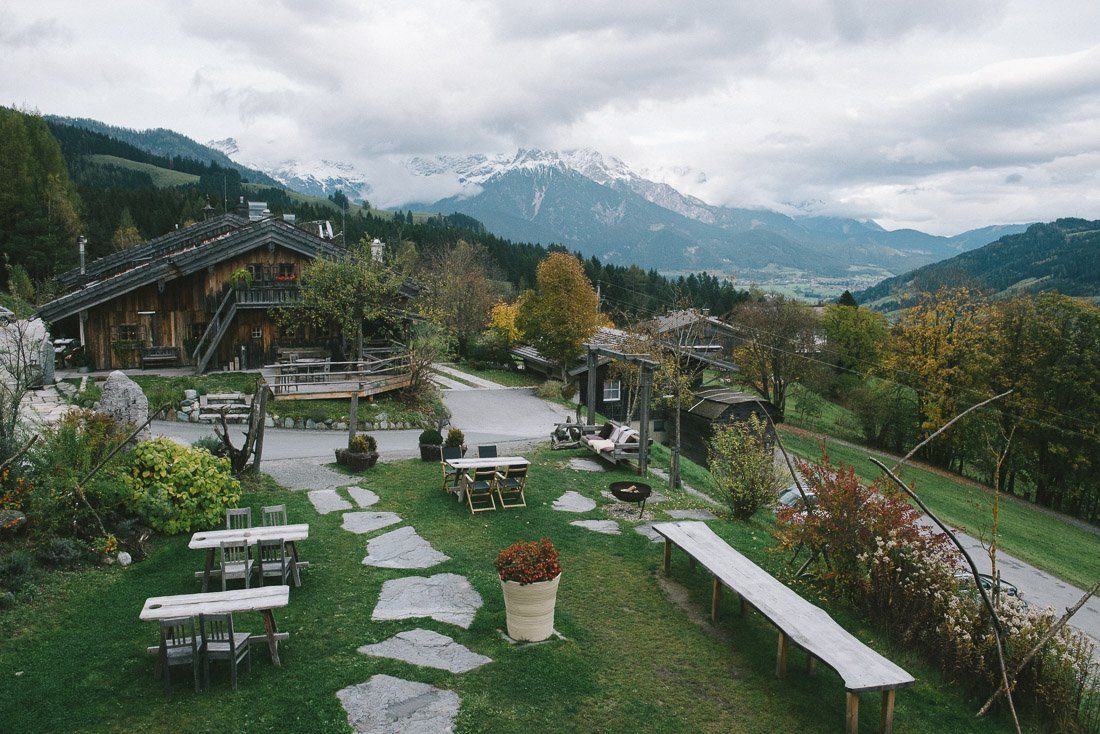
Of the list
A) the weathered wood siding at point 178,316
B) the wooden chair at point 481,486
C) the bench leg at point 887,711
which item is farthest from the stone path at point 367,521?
the weathered wood siding at point 178,316

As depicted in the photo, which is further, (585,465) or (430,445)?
(585,465)

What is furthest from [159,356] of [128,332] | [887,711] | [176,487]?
[887,711]

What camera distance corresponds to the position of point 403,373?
2575 cm

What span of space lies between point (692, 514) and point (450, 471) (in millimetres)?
5212

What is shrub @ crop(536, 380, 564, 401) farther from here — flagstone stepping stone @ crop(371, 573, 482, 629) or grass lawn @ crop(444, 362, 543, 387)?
flagstone stepping stone @ crop(371, 573, 482, 629)

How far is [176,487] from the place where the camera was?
1070 centimetres

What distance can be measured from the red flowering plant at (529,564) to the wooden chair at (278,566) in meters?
2.98

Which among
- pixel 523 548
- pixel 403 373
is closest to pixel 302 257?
pixel 403 373

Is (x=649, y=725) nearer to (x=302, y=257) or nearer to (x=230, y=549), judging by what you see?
(x=230, y=549)

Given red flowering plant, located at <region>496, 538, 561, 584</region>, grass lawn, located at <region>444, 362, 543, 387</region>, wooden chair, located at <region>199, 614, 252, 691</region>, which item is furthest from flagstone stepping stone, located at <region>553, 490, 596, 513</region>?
grass lawn, located at <region>444, 362, 543, 387</region>

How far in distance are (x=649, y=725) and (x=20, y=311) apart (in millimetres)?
14639

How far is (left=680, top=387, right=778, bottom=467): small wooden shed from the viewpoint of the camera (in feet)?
86.7

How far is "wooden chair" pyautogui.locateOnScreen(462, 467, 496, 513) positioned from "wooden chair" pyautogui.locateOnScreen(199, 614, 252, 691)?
20.3 ft

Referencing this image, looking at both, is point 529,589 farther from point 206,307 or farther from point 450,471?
point 206,307
